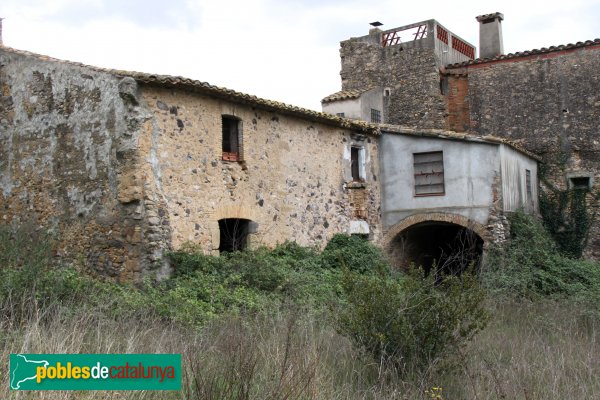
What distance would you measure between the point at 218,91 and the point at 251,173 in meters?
1.90

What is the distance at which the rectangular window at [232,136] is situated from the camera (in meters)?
13.1

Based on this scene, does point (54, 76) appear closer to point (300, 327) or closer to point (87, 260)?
point (87, 260)

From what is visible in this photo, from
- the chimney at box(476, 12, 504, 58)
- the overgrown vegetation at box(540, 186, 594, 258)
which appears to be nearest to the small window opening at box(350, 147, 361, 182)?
the overgrown vegetation at box(540, 186, 594, 258)

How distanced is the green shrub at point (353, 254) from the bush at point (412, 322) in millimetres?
6340

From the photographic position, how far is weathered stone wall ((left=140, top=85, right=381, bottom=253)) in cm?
1147

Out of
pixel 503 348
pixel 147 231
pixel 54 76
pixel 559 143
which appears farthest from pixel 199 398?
pixel 559 143

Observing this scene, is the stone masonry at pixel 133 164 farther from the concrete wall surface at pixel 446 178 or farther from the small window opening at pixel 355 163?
the concrete wall surface at pixel 446 178

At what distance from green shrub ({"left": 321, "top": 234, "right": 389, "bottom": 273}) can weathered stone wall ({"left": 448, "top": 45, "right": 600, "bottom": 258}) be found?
23.2 ft

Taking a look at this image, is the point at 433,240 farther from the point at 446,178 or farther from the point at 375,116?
the point at 375,116

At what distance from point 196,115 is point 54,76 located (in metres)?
2.82

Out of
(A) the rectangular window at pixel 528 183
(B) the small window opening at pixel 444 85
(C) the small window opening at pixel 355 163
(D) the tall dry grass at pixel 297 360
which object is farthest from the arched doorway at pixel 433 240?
(D) the tall dry grass at pixel 297 360

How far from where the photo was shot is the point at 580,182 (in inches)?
751

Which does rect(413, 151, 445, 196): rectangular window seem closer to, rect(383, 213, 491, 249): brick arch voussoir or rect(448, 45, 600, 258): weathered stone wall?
rect(383, 213, 491, 249): brick arch voussoir

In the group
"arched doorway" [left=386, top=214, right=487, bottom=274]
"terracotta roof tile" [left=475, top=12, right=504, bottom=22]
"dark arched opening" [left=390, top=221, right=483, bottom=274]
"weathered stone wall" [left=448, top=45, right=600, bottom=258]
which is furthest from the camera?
"terracotta roof tile" [left=475, top=12, right=504, bottom=22]
